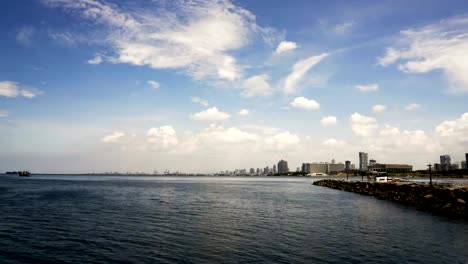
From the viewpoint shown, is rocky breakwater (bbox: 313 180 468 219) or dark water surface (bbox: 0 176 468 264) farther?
rocky breakwater (bbox: 313 180 468 219)

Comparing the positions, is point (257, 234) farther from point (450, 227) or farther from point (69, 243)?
point (450, 227)

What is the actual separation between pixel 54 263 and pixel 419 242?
29262mm

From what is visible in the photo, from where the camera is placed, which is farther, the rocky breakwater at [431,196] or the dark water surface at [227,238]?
the rocky breakwater at [431,196]

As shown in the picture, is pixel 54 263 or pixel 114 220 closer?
pixel 54 263

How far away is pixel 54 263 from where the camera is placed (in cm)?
2284

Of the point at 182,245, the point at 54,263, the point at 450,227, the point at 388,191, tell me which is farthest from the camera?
the point at 388,191

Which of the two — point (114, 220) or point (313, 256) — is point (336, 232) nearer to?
point (313, 256)

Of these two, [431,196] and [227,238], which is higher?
[431,196]

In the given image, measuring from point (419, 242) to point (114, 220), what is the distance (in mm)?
33055

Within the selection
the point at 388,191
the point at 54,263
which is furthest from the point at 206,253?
the point at 388,191

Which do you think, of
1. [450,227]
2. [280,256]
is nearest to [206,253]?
[280,256]

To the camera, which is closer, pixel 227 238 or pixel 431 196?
pixel 227 238

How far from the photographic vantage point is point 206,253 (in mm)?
25703

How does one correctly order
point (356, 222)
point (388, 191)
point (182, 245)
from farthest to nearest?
point (388, 191) → point (356, 222) → point (182, 245)
